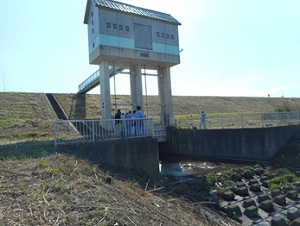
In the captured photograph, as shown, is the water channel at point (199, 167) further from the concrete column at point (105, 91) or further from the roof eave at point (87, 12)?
the roof eave at point (87, 12)

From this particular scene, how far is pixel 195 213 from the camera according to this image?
190 inches

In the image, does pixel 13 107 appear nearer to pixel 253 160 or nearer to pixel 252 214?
pixel 253 160

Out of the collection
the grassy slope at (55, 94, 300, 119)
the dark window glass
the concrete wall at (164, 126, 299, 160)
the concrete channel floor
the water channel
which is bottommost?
the water channel

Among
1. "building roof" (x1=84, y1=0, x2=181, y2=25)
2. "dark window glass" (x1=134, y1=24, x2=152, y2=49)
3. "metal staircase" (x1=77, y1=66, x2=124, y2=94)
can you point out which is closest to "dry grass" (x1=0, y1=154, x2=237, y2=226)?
"dark window glass" (x1=134, y1=24, x2=152, y2=49)

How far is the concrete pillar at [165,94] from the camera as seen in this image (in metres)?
17.7

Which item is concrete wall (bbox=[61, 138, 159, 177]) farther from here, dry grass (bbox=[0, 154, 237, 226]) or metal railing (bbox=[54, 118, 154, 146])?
dry grass (bbox=[0, 154, 237, 226])

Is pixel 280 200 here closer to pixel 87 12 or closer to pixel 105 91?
pixel 105 91

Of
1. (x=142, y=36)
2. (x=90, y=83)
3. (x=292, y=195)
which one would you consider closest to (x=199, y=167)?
(x=292, y=195)

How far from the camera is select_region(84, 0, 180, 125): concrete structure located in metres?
14.4

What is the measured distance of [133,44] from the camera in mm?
15195

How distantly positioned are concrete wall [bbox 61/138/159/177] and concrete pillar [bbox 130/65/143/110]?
22.7ft

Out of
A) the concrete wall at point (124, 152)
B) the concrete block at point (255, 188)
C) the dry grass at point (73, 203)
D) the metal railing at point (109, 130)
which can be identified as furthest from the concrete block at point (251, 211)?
the metal railing at point (109, 130)

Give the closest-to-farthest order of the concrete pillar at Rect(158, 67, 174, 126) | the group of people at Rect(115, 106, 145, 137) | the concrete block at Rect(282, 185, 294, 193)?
the concrete block at Rect(282, 185, 294, 193) → the group of people at Rect(115, 106, 145, 137) → the concrete pillar at Rect(158, 67, 174, 126)

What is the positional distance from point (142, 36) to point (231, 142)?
9.16 meters
